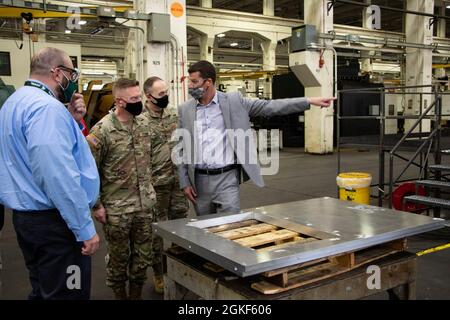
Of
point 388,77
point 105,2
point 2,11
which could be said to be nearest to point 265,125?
point 105,2

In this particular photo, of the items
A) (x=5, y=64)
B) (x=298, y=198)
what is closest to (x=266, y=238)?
(x=298, y=198)

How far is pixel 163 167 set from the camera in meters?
3.63

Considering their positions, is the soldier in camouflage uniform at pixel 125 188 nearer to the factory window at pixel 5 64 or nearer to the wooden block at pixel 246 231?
the wooden block at pixel 246 231

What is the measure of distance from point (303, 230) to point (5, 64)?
8541 mm

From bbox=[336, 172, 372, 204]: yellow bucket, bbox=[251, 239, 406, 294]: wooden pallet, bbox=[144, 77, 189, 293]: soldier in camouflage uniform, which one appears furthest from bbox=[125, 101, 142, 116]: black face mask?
bbox=[336, 172, 372, 204]: yellow bucket

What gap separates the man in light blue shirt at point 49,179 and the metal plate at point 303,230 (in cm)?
45

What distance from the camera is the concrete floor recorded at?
3541mm

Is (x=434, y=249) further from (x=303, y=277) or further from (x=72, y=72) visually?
(x=72, y=72)

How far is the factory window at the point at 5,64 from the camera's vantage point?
871 cm

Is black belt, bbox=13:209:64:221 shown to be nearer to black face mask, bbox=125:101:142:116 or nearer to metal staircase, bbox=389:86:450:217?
black face mask, bbox=125:101:142:116

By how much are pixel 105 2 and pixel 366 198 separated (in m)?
9.49

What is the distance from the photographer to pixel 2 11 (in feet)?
26.9

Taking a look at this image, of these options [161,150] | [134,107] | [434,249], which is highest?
[134,107]

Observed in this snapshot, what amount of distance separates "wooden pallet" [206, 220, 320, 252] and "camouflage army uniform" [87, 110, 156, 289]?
0.80m
